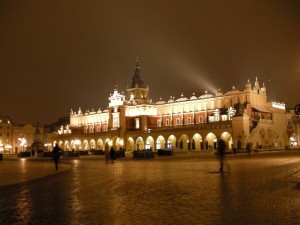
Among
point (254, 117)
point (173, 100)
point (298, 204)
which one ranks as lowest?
point (298, 204)

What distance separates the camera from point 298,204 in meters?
10.0

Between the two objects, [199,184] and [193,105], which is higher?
[193,105]

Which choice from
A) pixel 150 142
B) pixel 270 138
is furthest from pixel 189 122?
pixel 270 138

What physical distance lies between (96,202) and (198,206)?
2.93 metres

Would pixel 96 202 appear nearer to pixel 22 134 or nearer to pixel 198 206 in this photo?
pixel 198 206

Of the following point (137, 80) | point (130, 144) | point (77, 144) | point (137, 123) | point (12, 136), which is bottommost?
point (130, 144)

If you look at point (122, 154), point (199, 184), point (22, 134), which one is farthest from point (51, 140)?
point (199, 184)

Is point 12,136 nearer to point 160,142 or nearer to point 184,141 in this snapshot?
point 160,142

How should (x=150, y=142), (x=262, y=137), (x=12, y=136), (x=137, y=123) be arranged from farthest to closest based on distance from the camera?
1. (x=12, y=136)
2. (x=137, y=123)
3. (x=150, y=142)
4. (x=262, y=137)

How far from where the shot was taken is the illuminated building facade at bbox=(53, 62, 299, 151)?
256 ft

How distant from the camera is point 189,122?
102 meters

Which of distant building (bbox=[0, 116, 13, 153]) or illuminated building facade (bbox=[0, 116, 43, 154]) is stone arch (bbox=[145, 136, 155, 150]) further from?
distant building (bbox=[0, 116, 13, 153])

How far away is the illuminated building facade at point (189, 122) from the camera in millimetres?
78125

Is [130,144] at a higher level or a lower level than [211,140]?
lower
